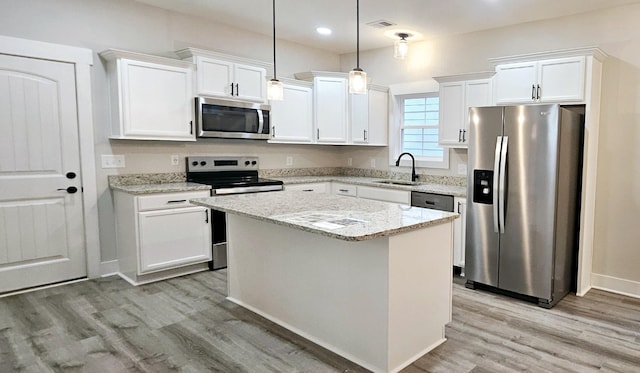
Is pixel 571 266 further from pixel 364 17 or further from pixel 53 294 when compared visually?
pixel 53 294

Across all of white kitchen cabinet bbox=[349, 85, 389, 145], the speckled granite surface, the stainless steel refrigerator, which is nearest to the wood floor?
the stainless steel refrigerator

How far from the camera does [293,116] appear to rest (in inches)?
199

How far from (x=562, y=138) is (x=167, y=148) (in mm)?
3630

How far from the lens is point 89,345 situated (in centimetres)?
262

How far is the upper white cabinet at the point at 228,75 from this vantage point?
411 cm

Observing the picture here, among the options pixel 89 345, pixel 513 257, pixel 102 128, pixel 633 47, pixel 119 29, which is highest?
pixel 119 29

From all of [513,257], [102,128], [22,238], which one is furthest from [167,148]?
[513,257]

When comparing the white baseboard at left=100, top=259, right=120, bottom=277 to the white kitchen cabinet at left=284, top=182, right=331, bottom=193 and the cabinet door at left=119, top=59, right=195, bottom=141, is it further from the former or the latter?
the white kitchen cabinet at left=284, top=182, right=331, bottom=193

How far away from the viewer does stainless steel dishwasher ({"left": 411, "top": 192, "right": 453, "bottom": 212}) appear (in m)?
4.07

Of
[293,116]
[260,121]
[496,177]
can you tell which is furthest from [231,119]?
[496,177]

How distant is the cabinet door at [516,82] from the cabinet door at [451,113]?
1.64ft

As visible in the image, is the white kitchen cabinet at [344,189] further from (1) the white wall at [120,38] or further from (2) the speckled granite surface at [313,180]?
(1) the white wall at [120,38]

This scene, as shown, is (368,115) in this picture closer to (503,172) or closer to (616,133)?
(503,172)

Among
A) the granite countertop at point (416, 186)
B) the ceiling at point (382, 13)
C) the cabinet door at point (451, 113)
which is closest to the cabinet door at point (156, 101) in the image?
the ceiling at point (382, 13)
